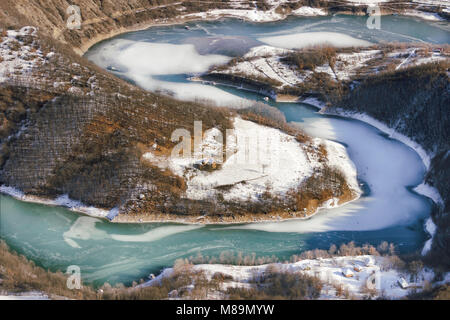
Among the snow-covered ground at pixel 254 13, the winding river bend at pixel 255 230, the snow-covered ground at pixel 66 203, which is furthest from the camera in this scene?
the snow-covered ground at pixel 254 13

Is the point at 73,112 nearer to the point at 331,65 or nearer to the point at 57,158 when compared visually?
the point at 57,158

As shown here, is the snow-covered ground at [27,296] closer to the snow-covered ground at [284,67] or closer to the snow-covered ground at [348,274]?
the snow-covered ground at [348,274]

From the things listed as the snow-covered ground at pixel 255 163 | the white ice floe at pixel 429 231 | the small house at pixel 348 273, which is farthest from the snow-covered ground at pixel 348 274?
the snow-covered ground at pixel 255 163

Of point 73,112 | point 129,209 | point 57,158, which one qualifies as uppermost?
point 73,112

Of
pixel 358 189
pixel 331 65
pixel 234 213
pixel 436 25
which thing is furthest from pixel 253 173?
pixel 436 25

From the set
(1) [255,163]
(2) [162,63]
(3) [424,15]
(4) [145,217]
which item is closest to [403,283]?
(1) [255,163]

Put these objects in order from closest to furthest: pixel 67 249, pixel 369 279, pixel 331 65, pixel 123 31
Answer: pixel 369 279 < pixel 67 249 < pixel 331 65 < pixel 123 31

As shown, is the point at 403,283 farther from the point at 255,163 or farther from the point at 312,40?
the point at 312,40
